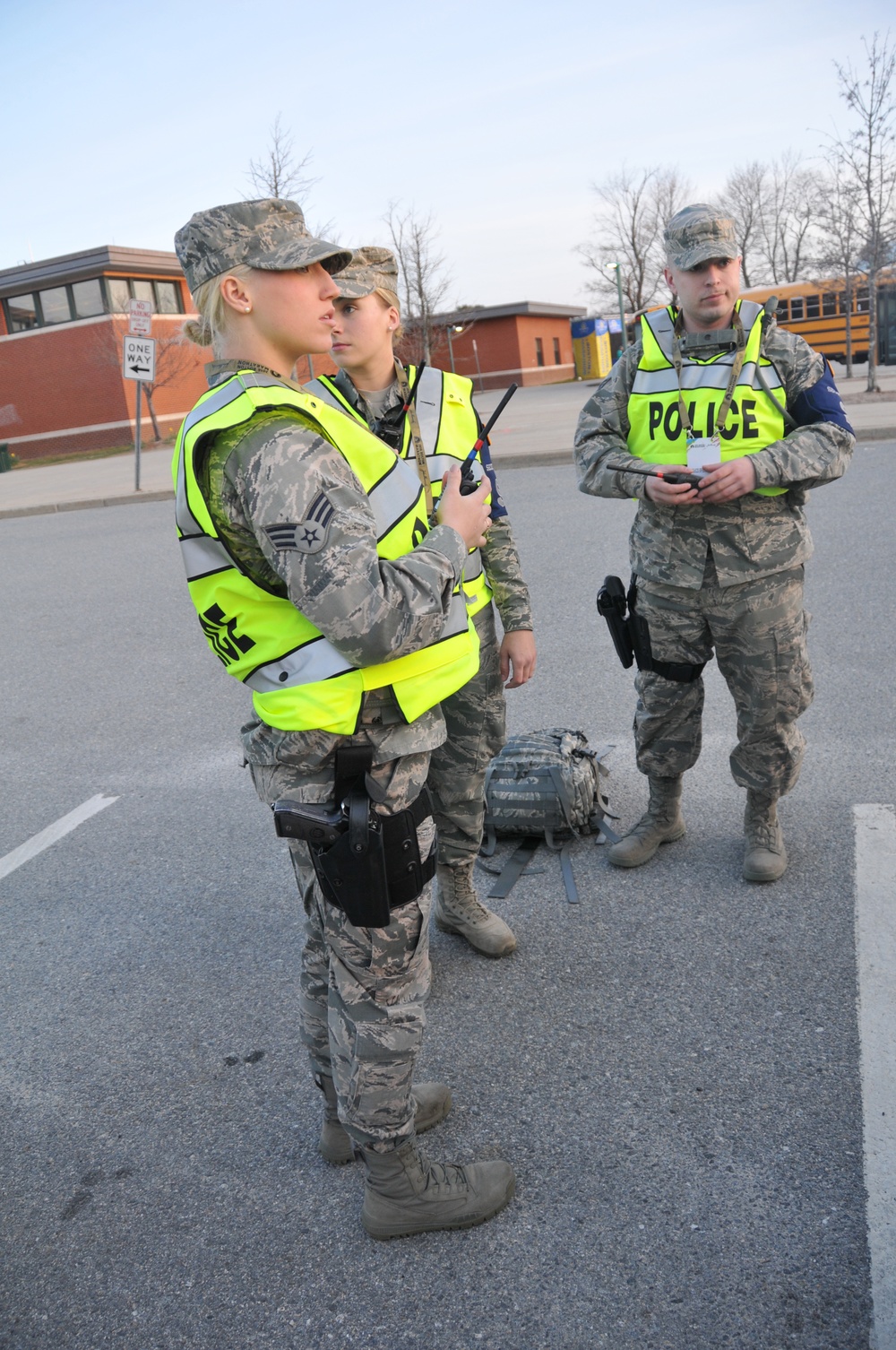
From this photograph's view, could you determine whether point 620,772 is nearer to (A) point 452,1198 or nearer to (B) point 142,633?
(A) point 452,1198

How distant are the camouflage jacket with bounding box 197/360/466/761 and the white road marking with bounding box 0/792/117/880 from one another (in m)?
3.07

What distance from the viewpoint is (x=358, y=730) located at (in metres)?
2.03

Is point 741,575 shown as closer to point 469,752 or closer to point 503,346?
point 469,752

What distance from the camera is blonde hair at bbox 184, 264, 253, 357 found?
185 centimetres

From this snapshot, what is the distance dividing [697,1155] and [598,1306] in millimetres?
459

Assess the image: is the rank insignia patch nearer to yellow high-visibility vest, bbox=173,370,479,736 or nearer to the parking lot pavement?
yellow high-visibility vest, bbox=173,370,479,736

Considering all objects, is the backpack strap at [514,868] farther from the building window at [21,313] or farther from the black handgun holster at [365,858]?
the building window at [21,313]

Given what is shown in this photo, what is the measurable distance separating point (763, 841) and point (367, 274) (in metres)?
2.24

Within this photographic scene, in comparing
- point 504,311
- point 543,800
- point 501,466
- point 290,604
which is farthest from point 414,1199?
point 504,311

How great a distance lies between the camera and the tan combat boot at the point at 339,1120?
8.06 ft

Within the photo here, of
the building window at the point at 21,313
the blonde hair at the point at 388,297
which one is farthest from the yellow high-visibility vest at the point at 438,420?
the building window at the point at 21,313

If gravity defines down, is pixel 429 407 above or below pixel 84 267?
below

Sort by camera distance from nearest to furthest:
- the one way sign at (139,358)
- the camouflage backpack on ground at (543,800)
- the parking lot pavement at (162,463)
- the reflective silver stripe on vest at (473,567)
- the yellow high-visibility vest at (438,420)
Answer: the yellow high-visibility vest at (438,420) → the reflective silver stripe on vest at (473,567) → the camouflage backpack on ground at (543,800) → the one way sign at (139,358) → the parking lot pavement at (162,463)

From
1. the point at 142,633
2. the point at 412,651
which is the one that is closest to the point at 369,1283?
the point at 412,651
